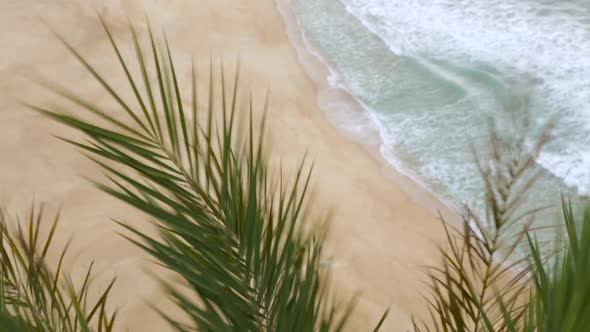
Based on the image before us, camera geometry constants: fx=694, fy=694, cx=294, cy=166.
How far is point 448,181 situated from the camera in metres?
4.90

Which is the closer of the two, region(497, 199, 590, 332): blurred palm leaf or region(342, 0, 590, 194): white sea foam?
region(497, 199, 590, 332): blurred palm leaf

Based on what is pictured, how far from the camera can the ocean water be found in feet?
16.6

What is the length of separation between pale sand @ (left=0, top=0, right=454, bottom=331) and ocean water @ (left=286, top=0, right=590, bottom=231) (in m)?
0.36

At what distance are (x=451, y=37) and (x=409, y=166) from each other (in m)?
2.00

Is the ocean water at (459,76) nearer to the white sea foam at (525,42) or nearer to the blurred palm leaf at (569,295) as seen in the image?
the white sea foam at (525,42)

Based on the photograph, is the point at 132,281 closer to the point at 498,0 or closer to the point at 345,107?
the point at 345,107

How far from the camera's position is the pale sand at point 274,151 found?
12.9 feet

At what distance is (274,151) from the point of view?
16.2ft

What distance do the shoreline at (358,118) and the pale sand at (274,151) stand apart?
0.03 m

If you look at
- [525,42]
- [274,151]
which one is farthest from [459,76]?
[274,151]

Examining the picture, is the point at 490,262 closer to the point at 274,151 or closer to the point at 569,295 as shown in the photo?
the point at 569,295

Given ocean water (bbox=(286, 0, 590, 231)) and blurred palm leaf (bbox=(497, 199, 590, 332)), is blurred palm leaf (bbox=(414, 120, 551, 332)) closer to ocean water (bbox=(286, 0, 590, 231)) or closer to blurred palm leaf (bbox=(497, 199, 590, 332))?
blurred palm leaf (bbox=(497, 199, 590, 332))

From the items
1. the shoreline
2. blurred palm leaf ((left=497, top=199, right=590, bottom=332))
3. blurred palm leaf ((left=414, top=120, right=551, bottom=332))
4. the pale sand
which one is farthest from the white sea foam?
blurred palm leaf ((left=497, top=199, right=590, bottom=332))

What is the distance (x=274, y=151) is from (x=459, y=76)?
1.93 metres
